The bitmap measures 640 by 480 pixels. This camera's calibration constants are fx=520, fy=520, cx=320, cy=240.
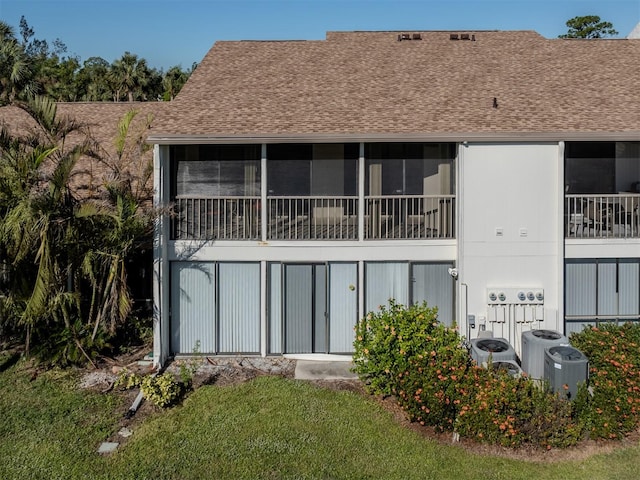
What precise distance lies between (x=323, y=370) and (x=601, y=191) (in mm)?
7602

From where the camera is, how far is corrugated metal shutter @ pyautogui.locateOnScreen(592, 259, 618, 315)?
1153 centimetres

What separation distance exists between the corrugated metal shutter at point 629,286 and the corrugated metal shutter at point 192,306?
9084mm

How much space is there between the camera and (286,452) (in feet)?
24.7

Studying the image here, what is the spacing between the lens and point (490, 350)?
9.90m

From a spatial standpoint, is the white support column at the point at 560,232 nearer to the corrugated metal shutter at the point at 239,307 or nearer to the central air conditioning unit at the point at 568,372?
the central air conditioning unit at the point at 568,372

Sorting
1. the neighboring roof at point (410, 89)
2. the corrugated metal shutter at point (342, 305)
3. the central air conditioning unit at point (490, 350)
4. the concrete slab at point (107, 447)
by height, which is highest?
the neighboring roof at point (410, 89)

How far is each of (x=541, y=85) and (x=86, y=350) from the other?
12707 millimetres

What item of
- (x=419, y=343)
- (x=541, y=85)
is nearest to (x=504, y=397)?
(x=419, y=343)

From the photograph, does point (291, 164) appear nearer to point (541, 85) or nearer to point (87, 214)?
point (87, 214)

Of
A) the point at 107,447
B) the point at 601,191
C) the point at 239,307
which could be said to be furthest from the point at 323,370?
the point at 601,191

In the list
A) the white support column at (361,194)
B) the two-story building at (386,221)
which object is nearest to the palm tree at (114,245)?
the two-story building at (386,221)

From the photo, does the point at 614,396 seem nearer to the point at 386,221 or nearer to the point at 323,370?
the point at 323,370

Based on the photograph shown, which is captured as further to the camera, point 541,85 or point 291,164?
point 541,85

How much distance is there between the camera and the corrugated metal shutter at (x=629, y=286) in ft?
37.9
